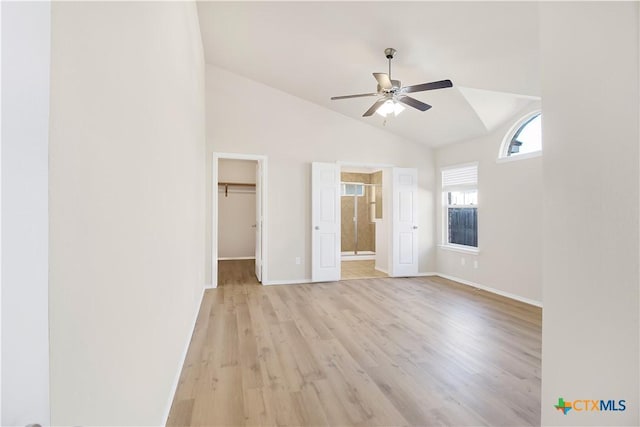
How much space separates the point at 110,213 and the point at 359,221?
7937 millimetres

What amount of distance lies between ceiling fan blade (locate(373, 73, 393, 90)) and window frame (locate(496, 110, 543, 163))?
2.33 meters

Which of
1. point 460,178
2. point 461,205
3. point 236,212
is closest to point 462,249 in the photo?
point 461,205

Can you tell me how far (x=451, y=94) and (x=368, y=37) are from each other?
1.53 meters

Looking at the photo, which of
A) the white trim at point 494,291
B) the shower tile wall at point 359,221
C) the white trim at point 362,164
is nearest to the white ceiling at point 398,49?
the white trim at point 362,164

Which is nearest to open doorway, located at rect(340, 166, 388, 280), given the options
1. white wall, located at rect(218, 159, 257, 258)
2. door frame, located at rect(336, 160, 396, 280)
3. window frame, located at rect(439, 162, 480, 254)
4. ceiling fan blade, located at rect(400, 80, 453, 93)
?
door frame, located at rect(336, 160, 396, 280)

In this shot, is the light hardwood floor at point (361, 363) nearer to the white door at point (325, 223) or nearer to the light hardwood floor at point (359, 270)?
the white door at point (325, 223)

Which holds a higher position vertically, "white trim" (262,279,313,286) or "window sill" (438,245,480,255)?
"window sill" (438,245,480,255)

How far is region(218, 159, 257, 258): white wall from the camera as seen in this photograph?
7.43 metres

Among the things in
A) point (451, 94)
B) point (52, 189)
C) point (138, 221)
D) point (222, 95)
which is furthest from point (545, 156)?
point (222, 95)

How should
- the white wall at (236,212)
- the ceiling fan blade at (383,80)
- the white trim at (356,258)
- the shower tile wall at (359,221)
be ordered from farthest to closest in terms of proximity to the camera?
the shower tile wall at (359,221) < the white trim at (356,258) < the white wall at (236,212) < the ceiling fan blade at (383,80)

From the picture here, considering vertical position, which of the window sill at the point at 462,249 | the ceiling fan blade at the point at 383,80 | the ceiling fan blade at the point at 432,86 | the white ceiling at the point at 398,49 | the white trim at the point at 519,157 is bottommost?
the window sill at the point at 462,249

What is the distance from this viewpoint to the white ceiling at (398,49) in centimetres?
264

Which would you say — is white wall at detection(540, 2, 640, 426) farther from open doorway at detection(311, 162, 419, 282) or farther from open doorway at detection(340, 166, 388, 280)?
open doorway at detection(340, 166, 388, 280)

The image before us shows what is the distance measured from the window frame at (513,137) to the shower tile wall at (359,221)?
4346 millimetres
